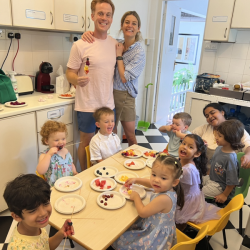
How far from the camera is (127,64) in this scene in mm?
2279

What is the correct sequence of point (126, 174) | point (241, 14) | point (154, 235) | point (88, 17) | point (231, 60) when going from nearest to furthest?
point (154, 235) → point (126, 174) → point (88, 17) → point (241, 14) → point (231, 60)

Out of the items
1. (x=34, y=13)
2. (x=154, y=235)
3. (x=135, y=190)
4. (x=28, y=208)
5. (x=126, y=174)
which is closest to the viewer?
(x=28, y=208)

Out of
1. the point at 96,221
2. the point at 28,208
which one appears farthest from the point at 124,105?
the point at 28,208

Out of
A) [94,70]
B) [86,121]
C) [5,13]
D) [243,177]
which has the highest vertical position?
[5,13]

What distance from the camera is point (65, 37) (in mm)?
2814

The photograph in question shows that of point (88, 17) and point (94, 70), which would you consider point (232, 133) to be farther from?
point (88, 17)

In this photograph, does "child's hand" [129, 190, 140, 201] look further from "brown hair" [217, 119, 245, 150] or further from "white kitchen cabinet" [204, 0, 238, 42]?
"white kitchen cabinet" [204, 0, 238, 42]

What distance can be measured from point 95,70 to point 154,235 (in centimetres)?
147

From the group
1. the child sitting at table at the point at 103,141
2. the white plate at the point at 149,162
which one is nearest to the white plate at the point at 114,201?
the white plate at the point at 149,162

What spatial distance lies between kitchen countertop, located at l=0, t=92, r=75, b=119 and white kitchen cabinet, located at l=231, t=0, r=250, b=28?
2.16 metres

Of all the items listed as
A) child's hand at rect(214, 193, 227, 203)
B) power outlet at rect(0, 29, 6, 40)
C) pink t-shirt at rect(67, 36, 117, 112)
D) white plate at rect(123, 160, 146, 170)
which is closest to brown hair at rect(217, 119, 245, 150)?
child's hand at rect(214, 193, 227, 203)

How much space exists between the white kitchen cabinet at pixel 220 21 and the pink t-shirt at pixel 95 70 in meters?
1.51

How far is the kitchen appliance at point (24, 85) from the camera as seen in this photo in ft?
7.76

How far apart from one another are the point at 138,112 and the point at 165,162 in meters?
3.09
